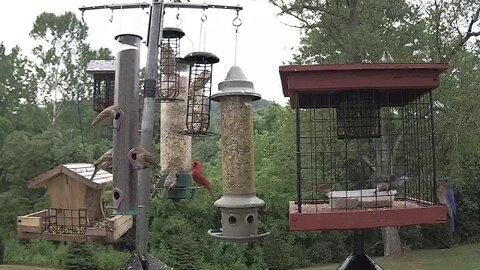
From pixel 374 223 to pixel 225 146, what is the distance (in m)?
1.81

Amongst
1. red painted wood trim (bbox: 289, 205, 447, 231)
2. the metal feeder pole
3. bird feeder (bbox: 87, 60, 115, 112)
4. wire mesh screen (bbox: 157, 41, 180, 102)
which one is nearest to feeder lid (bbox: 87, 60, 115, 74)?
bird feeder (bbox: 87, 60, 115, 112)

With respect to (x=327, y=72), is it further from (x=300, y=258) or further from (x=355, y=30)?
(x=300, y=258)

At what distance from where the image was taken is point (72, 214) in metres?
5.49

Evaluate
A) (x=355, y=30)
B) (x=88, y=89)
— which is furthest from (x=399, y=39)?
(x=88, y=89)

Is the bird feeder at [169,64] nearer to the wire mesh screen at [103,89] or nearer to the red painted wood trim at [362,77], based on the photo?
the wire mesh screen at [103,89]

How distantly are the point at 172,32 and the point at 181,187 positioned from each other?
5.43ft

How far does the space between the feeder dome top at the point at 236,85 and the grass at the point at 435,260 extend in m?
12.2

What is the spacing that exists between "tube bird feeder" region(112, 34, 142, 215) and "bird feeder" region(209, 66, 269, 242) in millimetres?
1451

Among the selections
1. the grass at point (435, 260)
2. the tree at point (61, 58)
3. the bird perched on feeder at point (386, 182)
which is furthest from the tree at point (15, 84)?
the bird perched on feeder at point (386, 182)

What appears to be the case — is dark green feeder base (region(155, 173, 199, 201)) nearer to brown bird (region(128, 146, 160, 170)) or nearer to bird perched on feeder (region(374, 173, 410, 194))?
brown bird (region(128, 146, 160, 170))

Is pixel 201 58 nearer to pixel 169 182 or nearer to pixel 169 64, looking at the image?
pixel 169 64

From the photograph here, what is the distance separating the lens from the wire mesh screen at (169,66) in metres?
5.65

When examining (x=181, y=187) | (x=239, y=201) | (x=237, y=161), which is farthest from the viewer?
(x=181, y=187)

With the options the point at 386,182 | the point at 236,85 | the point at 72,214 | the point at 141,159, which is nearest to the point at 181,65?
the point at 236,85
